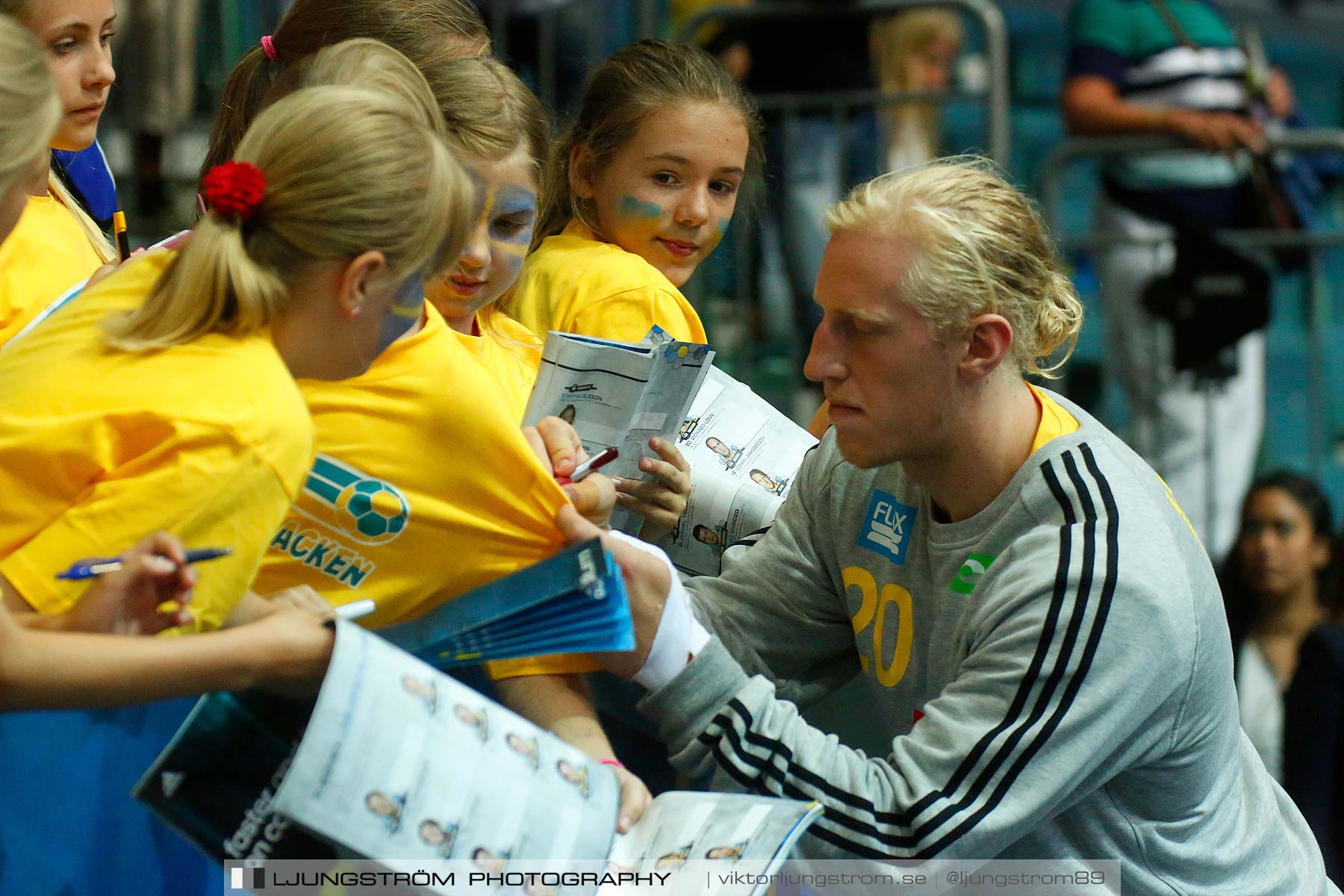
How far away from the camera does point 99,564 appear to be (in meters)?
1.52

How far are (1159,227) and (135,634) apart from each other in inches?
157

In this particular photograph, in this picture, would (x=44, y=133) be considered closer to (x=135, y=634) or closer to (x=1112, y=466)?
(x=135, y=634)

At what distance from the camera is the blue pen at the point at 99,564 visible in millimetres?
1511

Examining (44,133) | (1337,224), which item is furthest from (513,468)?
(1337,224)

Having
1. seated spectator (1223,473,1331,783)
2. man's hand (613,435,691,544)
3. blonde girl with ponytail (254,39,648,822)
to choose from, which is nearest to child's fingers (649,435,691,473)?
man's hand (613,435,691,544)

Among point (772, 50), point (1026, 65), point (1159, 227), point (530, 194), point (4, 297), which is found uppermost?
point (530, 194)

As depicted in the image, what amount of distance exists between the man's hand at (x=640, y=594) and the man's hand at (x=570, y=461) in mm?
87

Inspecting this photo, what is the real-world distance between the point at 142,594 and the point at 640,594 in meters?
0.64

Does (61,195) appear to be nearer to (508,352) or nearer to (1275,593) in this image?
(508,352)

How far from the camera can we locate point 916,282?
6.67 feet

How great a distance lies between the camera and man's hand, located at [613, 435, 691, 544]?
232 centimetres

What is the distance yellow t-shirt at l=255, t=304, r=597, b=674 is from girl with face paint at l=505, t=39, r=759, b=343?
29.7 inches

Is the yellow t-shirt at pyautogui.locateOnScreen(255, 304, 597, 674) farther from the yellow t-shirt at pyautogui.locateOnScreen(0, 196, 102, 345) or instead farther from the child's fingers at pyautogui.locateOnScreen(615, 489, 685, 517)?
the yellow t-shirt at pyautogui.locateOnScreen(0, 196, 102, 345)

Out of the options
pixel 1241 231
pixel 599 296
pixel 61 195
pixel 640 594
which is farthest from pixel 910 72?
pixel 640 594
